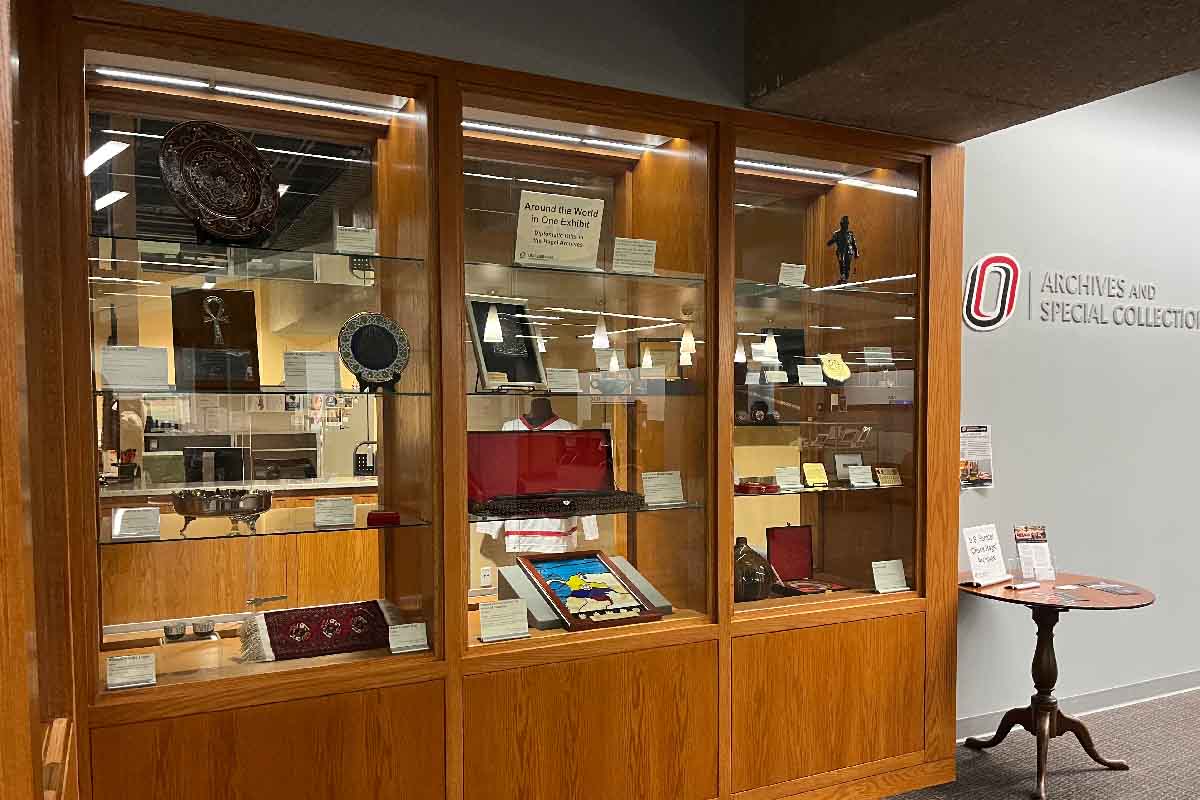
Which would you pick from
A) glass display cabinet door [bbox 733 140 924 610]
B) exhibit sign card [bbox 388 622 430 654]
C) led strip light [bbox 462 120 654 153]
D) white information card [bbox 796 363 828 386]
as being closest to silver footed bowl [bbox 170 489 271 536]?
exhibit sign card [bbox 388 622 430 654]

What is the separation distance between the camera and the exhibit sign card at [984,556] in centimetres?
340

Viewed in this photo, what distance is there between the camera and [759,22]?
9.00 ft

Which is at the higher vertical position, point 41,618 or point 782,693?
point 41,618

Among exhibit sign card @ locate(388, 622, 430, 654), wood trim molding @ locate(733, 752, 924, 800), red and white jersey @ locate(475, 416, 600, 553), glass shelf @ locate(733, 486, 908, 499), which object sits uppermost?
glass shelf @ locate(733, 486, 908, 499)

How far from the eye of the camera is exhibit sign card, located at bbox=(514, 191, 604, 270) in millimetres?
2738

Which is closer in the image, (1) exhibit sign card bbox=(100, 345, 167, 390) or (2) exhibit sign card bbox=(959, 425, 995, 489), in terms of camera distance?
(1) exhibit sign card bbox=(100, 345, 167, 390)

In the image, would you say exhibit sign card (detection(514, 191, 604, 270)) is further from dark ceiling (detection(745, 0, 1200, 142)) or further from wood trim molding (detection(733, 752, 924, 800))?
wood trim molding (detection(733, 752, 924, 800))

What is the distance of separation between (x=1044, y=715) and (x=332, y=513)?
2757 millimetres

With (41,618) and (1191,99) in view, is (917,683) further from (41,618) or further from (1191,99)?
(1191,99)

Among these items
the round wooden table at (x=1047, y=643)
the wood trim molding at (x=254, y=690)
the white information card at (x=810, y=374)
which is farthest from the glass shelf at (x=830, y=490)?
the wood trim molding at (x=254, y=690)

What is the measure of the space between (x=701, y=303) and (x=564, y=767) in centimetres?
153

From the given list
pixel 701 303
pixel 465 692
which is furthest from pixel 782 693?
pixel 701 303

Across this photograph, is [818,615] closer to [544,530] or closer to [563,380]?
[544,530]

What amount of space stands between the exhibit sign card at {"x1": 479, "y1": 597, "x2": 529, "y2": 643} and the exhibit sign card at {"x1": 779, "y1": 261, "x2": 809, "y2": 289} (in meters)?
1.53
